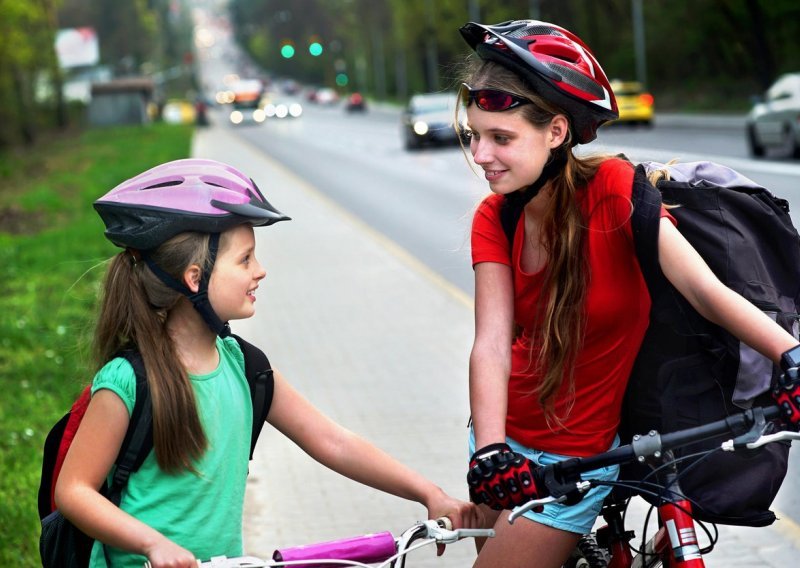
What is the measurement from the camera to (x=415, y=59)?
4496 inches

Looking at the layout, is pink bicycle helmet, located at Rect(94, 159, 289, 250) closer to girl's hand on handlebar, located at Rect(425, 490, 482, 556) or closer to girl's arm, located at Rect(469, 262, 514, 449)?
girl's arm, located at Rect(469, 262, 514, 449)

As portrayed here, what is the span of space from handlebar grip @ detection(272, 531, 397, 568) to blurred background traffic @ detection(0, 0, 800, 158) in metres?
1.26

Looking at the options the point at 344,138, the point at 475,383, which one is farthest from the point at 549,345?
the point at 344,138

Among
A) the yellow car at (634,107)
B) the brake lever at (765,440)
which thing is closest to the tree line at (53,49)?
the yellow car at (634,107)

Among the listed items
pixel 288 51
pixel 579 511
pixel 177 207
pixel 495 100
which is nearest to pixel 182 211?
pixel 177 207

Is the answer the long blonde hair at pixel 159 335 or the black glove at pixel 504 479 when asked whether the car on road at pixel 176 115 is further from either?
the black glove at pixel 504 479

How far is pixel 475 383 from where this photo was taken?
2.91 m

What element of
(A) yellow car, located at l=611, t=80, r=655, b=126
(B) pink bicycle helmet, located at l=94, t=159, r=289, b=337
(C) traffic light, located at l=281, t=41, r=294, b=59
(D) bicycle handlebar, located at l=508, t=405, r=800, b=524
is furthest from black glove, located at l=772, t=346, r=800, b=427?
(A) yellow car, located at l=611, t=80, r=655, b=126

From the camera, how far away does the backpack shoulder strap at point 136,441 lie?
2.71m

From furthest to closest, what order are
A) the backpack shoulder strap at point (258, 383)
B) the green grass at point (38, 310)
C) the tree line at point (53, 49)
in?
the tree line at point (53, 49), the green grass at point (38, 310), the backpack shoulder strap at point (258, 383)

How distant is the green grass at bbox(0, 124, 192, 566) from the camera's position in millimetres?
5625

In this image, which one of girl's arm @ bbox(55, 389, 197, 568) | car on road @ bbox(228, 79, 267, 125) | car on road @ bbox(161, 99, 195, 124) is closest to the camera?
girl's arm @ bbox(55, 389, 197, 568)

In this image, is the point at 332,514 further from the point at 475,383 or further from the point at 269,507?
the point at 475,383

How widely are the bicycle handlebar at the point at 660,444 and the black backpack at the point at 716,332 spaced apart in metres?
0.33
